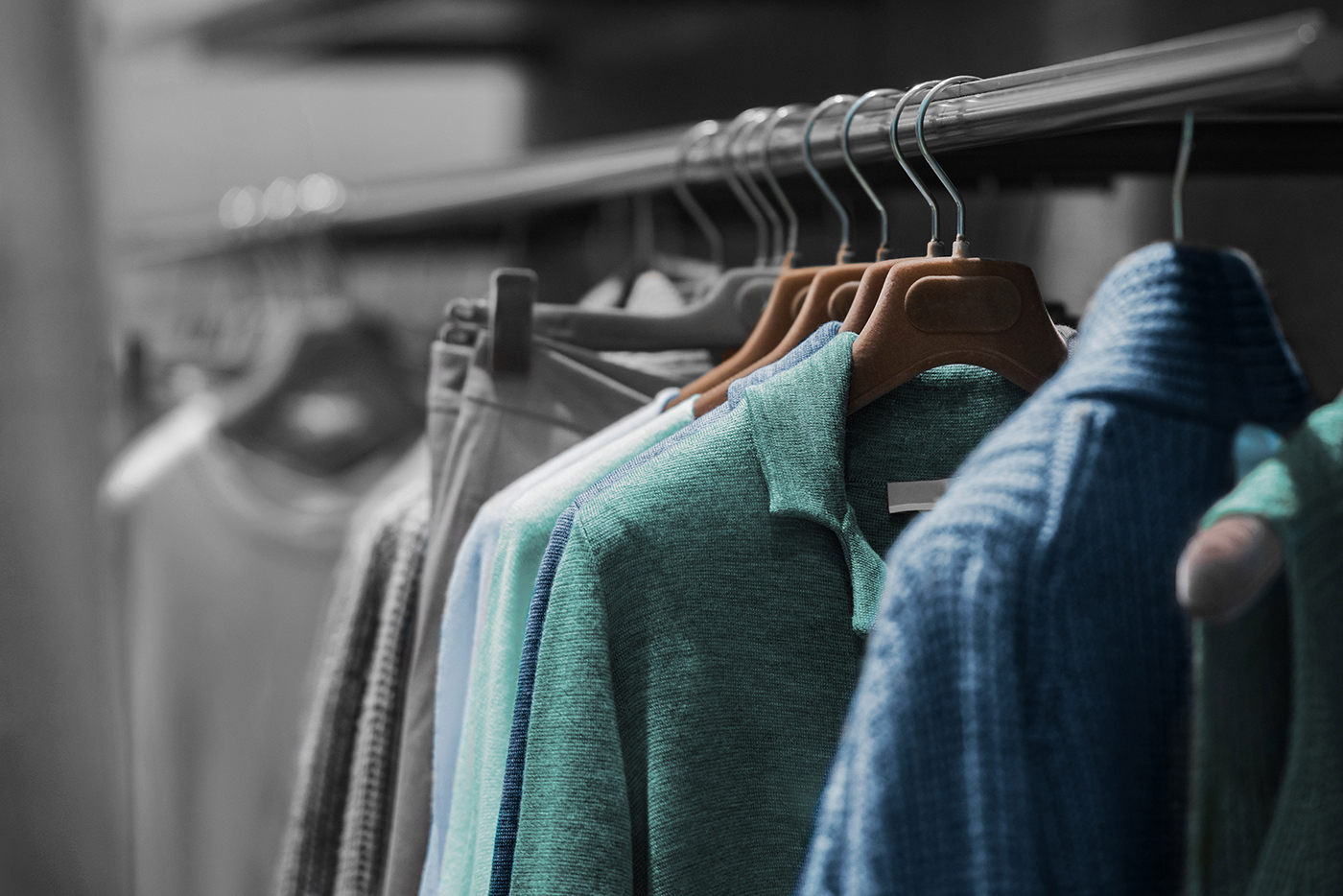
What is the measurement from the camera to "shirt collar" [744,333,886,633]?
599mm

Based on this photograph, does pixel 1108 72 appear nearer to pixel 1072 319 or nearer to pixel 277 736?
pixel 1072 319

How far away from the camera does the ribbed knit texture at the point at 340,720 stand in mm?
934

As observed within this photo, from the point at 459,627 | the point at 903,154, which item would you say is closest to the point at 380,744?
the point at 459,627

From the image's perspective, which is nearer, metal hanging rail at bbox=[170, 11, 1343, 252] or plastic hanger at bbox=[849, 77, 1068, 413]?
metal hanging rail at bbox=[170, 11, 1343, 252]

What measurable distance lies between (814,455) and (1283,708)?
0.25 m

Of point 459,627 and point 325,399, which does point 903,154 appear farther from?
point 325,399

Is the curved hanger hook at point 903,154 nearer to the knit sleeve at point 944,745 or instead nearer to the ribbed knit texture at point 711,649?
the ribbed knit texture at point 711,649

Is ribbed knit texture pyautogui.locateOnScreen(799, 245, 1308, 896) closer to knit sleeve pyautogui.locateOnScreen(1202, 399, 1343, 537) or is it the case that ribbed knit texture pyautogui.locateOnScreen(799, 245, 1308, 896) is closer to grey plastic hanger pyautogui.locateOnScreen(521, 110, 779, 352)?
knit sleeve pyautogui.locateOnScreen(1202, 399, 1343, 537)

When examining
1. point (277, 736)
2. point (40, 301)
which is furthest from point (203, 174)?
point (277, 736)

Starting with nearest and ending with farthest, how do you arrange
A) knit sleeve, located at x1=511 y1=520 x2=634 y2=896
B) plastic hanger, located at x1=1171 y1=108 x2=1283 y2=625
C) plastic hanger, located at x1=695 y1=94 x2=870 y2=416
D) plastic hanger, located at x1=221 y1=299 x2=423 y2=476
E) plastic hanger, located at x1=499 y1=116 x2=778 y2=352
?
plastic hanger, located at x1=1171 y1=108 x2=1283 y2=625 → knit sleeve, located at x1=511 y1=520 x2=634 y2=896 → plastic hanger, located at x1=695 y1=94 x2=870 y2=416 → plastic hanger, located at x1=499 y1=116 x2=778 y2=352 → plastic hanger, located at x1=221 y1=299 x2=423 y2=476

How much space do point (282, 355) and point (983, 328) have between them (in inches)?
35.5

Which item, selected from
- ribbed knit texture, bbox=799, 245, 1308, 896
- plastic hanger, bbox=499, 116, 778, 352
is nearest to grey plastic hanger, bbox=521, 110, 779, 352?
plastic hanger, bbox=499, 116, 778, 352

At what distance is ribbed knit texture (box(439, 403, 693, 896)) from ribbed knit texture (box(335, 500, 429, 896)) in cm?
21

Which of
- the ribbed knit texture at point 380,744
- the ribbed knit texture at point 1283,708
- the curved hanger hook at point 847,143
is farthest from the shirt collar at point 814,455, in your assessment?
the ribbed knit texture at point 380,744
